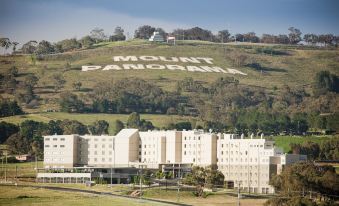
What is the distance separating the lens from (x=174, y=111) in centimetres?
18562

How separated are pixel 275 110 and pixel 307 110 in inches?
228

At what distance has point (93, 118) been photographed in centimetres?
17575

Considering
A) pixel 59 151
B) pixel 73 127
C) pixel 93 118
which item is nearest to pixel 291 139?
pixel 73 127

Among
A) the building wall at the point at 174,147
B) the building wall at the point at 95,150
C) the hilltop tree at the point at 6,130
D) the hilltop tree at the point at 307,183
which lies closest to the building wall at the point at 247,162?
the building wall at the point at 174,147

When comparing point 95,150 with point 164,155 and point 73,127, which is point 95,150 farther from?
point 73,127

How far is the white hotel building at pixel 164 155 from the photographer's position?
124m

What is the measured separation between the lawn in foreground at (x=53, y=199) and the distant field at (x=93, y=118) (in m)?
59.9

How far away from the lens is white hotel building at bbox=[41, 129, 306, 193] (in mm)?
124000

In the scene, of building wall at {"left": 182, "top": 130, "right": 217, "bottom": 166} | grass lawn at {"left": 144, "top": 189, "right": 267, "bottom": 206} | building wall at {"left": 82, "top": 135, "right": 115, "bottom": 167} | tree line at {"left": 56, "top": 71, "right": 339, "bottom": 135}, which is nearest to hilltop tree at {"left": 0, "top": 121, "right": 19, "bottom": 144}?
tree line at {"left": 56, "top": 71, "right": 339, "bottom": 135}

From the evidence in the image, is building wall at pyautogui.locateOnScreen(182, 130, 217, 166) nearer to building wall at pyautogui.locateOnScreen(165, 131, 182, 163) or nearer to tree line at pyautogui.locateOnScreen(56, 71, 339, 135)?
building wall at pyautogui.locateOnScreen(165, 131, 182, 163)

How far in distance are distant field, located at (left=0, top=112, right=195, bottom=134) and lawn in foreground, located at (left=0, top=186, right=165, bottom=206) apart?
59872mm

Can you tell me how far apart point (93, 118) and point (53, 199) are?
7546 centimetres

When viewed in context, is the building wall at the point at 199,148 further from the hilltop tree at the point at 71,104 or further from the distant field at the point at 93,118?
the hilltop tree at the point at 71,104

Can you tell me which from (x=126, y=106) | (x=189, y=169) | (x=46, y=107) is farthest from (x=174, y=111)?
(x=189, y=169)
